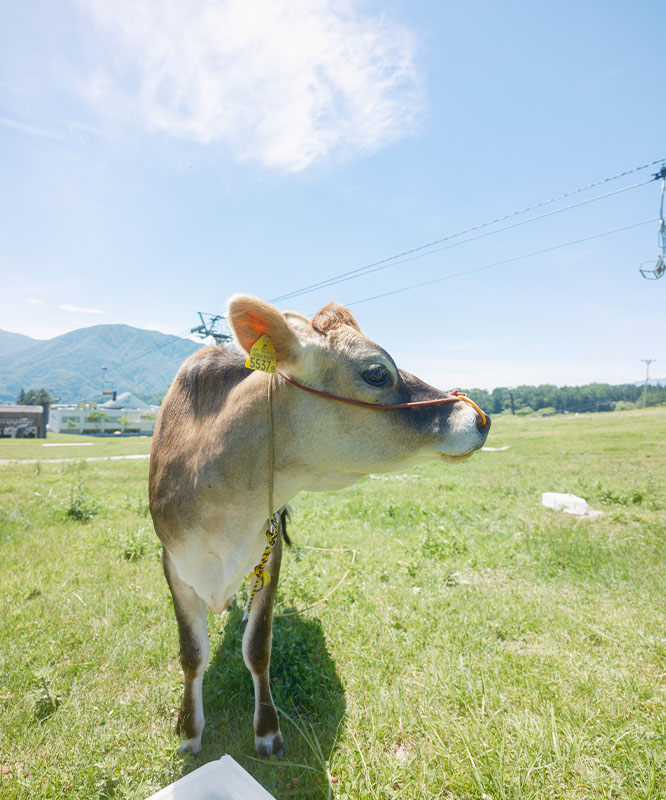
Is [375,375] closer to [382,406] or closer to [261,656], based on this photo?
[382,406]

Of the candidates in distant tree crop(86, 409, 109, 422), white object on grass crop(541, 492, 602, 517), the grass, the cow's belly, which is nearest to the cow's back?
the cow's belly

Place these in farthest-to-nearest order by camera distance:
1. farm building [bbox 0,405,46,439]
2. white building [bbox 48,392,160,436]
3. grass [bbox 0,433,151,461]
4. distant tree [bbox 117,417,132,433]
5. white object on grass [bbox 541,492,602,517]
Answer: white building [bbox 48,392,160,436] < distant tree [bbox 117,417,132,433] < farm building [bbox 0,405,46,439] < grass [bbox 0,433,151,461] < white object on grass [bbox 541,492,602,517]

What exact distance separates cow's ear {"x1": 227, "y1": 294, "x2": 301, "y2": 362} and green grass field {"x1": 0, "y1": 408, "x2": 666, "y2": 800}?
7.88 feet

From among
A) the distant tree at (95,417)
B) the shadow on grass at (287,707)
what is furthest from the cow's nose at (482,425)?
the distant tree at (95,417)

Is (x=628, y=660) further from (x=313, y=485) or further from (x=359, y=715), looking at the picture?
(x=313, y=485)

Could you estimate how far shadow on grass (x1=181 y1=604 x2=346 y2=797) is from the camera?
2.67 metres

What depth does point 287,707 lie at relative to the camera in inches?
126

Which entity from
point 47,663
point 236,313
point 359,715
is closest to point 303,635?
point 359,715

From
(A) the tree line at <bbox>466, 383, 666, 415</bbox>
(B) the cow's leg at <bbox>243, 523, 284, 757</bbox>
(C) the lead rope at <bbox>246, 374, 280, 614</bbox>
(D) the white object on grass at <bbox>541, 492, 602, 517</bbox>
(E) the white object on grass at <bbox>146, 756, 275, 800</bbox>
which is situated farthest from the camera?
(A) the tree line at <bbox>466, 383, 666, 415</bbox>

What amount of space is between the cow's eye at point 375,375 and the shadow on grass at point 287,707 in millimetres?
2280

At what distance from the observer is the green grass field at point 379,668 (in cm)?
248

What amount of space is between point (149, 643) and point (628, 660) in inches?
153

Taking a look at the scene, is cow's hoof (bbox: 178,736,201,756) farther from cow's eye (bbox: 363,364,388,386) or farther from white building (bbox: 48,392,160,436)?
white building (bbox: 48,392,160,436)

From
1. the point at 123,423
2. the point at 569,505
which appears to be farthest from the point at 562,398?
the point at 569,505
